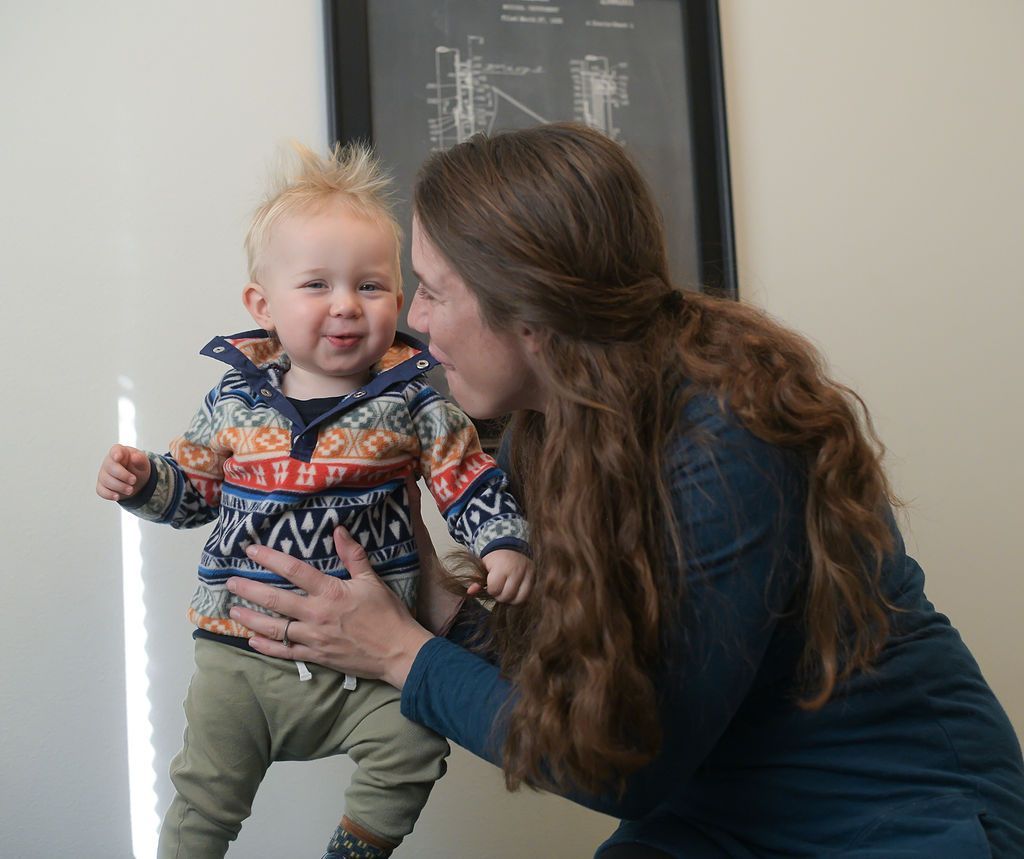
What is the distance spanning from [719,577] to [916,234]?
154 centimetres

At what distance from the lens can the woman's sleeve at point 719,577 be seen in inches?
39.9

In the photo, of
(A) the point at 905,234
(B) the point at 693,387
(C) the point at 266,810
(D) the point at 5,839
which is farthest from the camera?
(A) the point at 905,234

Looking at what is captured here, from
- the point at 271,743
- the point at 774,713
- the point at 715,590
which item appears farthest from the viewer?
the point at 271,743

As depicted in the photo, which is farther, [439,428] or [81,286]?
[81,286]

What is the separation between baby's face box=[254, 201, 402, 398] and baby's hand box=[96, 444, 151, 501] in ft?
0.75

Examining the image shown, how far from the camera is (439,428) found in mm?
1260

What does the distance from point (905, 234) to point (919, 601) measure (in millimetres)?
1316

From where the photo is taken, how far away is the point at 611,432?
1061 millimetres

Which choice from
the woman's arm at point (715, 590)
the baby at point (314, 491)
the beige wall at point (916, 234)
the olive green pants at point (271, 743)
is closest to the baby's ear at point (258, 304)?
the baby at point (314, 491)

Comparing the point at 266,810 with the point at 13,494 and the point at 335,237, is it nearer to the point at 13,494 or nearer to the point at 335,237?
the point at 13,494

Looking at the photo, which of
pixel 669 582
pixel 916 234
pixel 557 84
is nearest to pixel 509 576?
pixel 669 582

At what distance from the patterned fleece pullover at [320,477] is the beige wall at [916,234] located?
109cm

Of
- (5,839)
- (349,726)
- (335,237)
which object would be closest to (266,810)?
(5,839)

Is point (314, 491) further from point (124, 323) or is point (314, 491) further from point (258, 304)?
point (124, 323)
